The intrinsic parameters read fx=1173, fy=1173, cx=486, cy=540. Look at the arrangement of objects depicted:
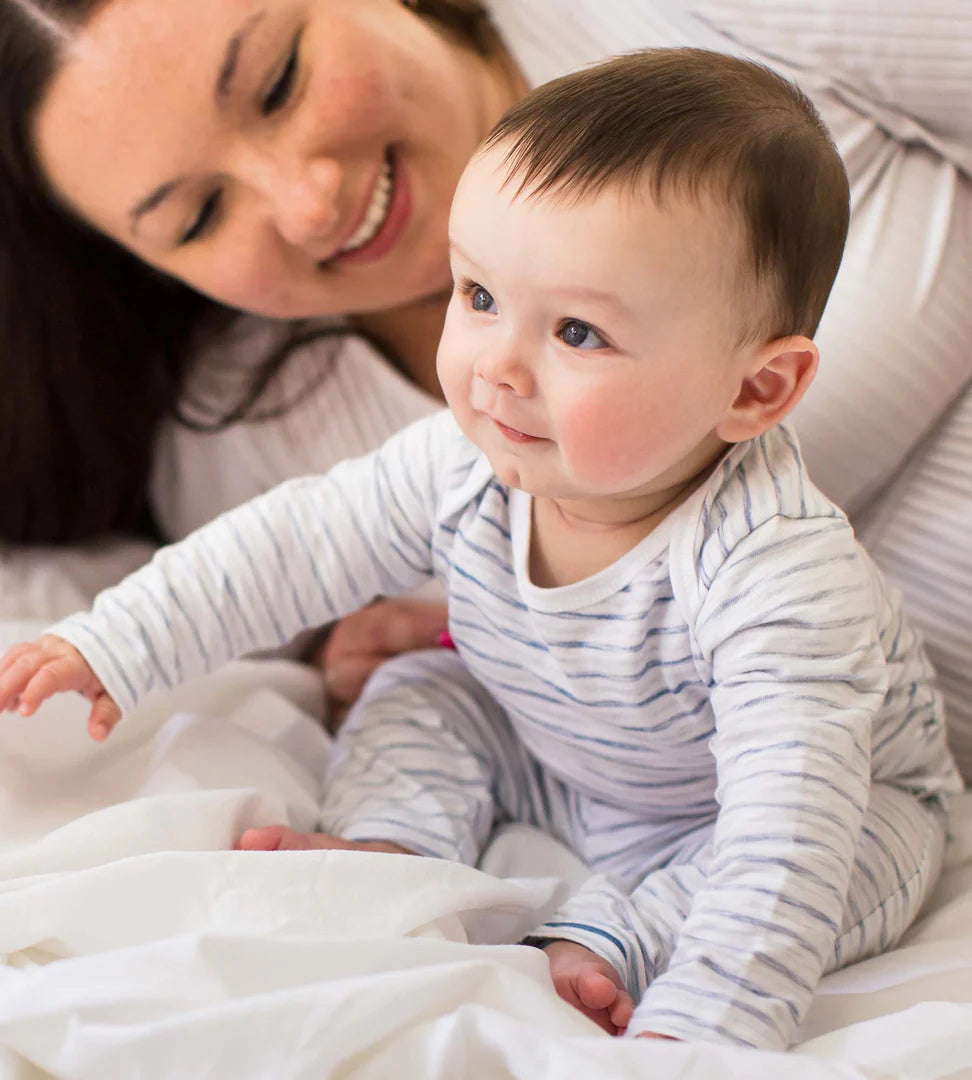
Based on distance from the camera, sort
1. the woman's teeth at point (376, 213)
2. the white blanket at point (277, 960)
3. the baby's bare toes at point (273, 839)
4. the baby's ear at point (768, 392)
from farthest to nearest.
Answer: the woman's teeth at point (376, 213), the baby's bare toes at point (273, 839), the baby's ear at point (768, 392), the white blanket at point (277, 960)

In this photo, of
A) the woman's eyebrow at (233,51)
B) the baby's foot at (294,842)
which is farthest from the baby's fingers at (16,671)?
the woman's eyebrow at (233,51)

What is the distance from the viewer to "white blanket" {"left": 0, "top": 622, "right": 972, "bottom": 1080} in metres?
0.61

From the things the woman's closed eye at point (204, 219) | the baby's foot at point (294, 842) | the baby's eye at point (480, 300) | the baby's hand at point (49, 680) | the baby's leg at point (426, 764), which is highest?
the baby's eye at point (480, 300)

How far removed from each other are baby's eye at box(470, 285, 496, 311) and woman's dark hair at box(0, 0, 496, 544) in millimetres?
575

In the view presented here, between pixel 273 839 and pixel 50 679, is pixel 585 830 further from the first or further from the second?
pixel 50 679

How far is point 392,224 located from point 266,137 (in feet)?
0.47

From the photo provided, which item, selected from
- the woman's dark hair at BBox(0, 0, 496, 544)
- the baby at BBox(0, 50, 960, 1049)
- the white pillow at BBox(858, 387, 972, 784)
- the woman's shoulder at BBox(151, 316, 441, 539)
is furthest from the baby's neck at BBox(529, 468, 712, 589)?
the woman's dark hair at BBox(0, 0, 496, 544)

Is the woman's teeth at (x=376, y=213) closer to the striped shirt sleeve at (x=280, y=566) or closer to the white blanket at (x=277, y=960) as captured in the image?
the striped shirt sleeve at (x=280, y=566)

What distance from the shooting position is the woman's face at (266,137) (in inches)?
38.0

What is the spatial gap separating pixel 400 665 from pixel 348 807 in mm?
174

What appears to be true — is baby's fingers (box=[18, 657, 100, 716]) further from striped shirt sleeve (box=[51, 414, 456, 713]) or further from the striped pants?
the striped pants

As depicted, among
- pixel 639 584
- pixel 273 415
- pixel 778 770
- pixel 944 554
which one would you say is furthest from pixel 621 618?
pixel 273 415

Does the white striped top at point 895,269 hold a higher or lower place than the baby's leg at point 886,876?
higher

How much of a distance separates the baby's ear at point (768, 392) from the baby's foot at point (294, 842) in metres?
0.37
